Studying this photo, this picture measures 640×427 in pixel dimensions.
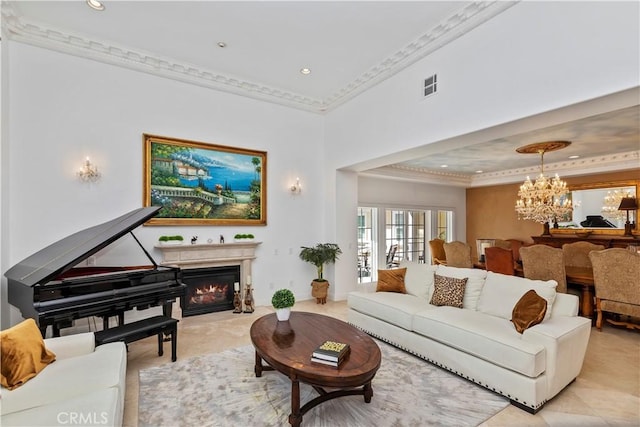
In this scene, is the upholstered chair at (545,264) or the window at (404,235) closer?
the upholstered chair at (545,264)

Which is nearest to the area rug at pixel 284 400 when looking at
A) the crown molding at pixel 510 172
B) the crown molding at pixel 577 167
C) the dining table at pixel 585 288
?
the dining table at pixel 585 288

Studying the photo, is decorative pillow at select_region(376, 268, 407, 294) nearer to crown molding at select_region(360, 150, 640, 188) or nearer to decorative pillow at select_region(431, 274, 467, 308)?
decorative pillow at select_region(431, 274, 467, 308)

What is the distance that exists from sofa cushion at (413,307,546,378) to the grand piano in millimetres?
2993

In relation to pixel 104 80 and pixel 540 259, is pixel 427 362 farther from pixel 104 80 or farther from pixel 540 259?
pixel 104 80

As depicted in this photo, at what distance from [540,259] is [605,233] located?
3.50 meters

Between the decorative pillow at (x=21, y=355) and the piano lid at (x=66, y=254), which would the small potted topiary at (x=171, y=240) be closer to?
the piano lid at (x=66, y=254)

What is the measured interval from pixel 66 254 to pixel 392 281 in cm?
395

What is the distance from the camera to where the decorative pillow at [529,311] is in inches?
113

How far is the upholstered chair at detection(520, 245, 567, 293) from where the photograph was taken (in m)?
4.68

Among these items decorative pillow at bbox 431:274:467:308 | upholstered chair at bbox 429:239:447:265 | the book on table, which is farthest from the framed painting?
upholstered chair at bbox 429:239:447:265

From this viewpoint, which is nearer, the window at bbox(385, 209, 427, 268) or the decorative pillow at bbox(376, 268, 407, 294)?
the decorative pillow at bbox(376, 268, 407, 294)

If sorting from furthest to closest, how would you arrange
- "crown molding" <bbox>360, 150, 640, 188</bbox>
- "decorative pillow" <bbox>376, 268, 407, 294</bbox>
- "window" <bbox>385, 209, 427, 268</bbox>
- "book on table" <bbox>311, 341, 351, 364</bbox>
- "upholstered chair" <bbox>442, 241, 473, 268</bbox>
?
"window" <bbox>385, 209, 427, 268</bbox>
"upholstered chair" <bbox>442, 241, 473, 268</bbox>
"crown molding" <bbox>360, 150, 640, 188</bbox>
"decorative pillow" <bbox>376, 268, 407, 294</bbox>
"book on table" <bbox>311, 341, 351, 364</bbox>

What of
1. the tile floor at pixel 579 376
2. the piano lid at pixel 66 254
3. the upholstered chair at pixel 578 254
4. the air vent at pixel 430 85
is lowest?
the tile floor at pixel 579 376

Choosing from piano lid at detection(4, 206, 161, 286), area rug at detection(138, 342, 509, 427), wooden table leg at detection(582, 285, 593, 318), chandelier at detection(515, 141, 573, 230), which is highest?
Answer: chandelier at detection(515, 141, 573, 230)
